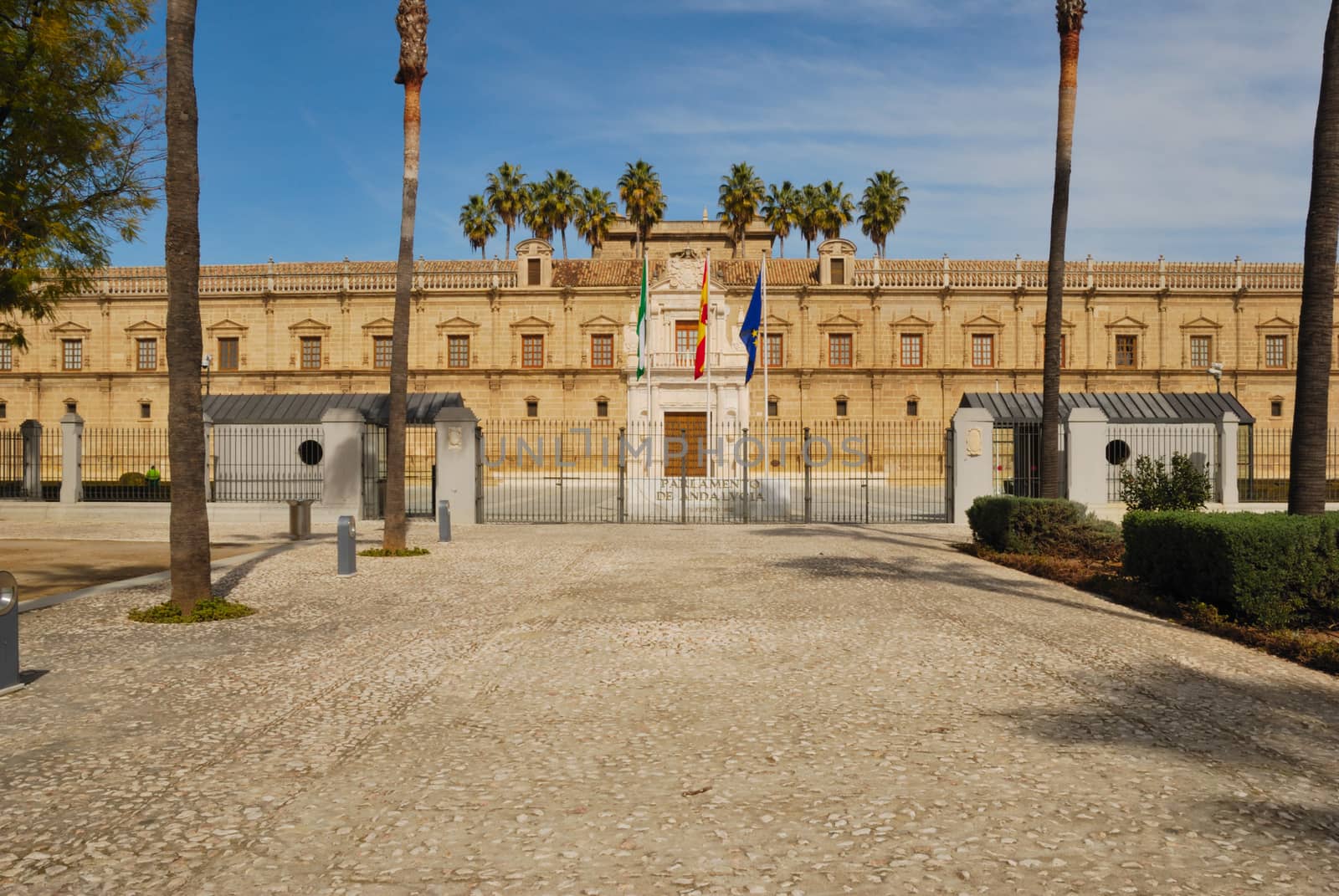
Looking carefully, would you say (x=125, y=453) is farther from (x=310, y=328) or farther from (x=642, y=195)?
(x=642, y=195)

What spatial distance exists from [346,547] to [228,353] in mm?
38405

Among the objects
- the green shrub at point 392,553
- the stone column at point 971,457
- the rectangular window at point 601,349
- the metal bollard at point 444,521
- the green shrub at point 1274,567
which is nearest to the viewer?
the green shrub at point 1274,567

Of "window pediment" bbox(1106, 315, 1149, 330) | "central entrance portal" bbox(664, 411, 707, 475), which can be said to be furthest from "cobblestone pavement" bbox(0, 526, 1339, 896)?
"window pediment" bbox(1106, 315, 1149, 330)

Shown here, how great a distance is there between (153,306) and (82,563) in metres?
37.6

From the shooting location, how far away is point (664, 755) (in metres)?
4.34

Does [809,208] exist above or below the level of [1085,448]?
above

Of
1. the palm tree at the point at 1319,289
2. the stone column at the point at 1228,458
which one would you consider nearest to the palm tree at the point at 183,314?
the palm tree at the point at 1319,289

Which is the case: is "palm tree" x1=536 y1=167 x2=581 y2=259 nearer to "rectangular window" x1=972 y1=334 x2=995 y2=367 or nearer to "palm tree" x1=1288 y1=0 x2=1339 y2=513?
"rectangular window" x1=972 y1=334 x2=995 y2=367

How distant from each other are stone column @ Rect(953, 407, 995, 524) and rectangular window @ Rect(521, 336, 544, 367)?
2793 cm

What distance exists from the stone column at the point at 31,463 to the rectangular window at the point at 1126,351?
4326cm

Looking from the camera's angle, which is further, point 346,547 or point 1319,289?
point 346,547

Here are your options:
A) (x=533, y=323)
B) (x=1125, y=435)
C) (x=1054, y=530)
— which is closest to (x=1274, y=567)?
(x=1054, y=530)

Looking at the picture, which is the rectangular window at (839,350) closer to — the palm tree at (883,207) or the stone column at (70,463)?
the palm tree at (883,207)

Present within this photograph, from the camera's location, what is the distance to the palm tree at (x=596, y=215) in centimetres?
5028
